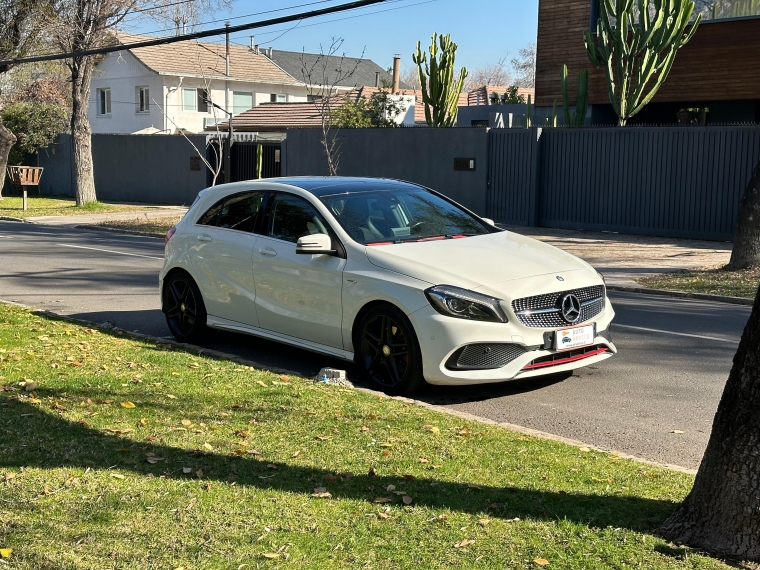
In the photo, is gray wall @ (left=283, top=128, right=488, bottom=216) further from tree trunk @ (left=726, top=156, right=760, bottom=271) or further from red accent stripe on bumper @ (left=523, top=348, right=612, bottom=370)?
red accent stripe on bumper @ (left=523, top=348, right=612, bottom=370)

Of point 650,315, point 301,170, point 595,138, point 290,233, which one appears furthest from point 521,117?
point 290,233

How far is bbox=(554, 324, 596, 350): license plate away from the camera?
23.6 feet

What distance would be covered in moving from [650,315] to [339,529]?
812 centimetres

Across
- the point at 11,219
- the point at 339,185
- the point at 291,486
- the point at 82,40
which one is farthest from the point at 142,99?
the point at 291,486

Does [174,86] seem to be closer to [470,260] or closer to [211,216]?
[211,216]

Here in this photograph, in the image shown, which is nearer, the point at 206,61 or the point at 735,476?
the point at 735,476

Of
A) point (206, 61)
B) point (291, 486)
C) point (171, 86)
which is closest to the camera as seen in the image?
point (291, 486)

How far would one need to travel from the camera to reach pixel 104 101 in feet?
185

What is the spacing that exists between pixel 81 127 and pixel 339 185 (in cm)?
2276

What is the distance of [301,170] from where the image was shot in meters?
28.7

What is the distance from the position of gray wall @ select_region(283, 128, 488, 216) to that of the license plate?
1671 cm

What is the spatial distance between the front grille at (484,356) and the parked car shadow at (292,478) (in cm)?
216

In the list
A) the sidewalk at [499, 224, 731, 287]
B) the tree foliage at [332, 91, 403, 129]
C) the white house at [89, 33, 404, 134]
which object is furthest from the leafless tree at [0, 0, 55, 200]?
the white house at [89, 33, 404, 134]

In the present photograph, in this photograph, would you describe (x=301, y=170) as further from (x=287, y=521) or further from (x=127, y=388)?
(x=287, y=521)
